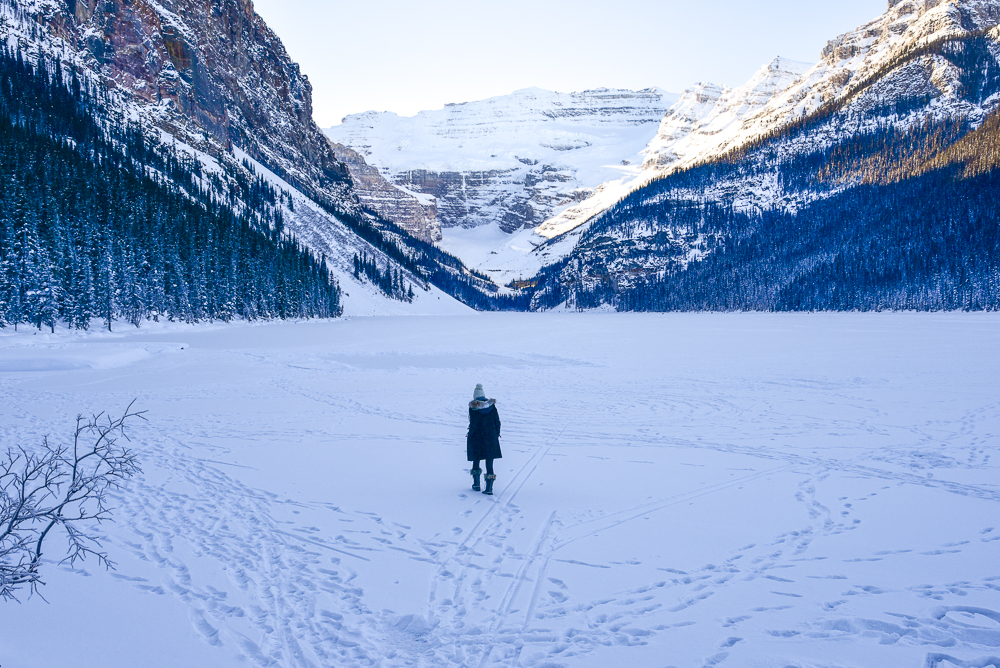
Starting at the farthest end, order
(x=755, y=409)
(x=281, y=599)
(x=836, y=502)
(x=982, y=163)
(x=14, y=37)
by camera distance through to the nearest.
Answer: (x=982, y=163), (x=14, y=37), (x=755, y=409), (x=836, y=502), (x=281, y=599)

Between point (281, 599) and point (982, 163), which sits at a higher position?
point (982, 163)

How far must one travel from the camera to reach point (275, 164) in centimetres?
15962

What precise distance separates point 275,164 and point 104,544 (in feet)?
572

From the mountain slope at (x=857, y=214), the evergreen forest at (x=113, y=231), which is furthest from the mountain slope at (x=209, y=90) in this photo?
the mountain slope at (x=857, y=214)

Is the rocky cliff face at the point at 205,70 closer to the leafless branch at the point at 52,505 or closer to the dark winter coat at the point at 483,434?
the leafless branch at the point at 52,505

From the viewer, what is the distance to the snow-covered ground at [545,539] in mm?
4637

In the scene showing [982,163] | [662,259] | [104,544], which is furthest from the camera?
[662,259]

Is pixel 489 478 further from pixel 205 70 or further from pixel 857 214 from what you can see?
pixel 857 214

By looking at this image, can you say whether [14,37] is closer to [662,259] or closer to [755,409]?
[755,409]

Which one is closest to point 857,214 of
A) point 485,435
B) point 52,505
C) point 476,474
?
point 485,435

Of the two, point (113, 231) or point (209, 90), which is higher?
point (209, 90)

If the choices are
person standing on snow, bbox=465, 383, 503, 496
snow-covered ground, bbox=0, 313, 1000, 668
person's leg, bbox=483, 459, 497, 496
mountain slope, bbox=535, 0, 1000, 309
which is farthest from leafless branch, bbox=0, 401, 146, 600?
mountain slope, bbox=535, 0, 1000, 309

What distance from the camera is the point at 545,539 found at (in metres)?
7.05

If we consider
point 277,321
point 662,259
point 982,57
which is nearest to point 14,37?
point 277,321
